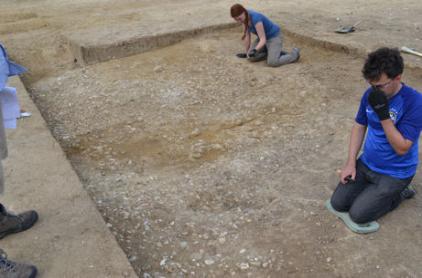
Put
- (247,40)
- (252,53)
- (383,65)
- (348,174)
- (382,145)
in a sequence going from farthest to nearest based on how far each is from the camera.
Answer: (247,40), (252,53), (348,174), (382,145), (383,65)

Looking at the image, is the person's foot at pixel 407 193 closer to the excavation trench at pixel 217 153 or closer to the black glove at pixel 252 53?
the excavation trench at pixel 217 153

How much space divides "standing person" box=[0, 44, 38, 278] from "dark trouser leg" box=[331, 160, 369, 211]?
79.4 inches

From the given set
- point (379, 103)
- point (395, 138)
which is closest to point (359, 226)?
point (395, 138)

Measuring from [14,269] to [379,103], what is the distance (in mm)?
2257

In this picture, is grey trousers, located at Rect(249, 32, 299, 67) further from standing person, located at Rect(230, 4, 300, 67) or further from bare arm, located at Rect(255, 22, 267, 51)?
bare arm, located at Rect(255, 22, 267, 51)

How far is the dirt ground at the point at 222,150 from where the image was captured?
293 cm

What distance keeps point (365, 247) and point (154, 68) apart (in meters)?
4.14

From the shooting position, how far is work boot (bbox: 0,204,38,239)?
274cm

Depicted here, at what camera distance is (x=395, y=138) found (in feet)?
9.07

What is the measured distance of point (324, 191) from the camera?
352 centimetres

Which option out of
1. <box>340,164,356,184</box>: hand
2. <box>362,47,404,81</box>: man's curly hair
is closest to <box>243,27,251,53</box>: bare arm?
<box>340,164,356,184</box>: hand

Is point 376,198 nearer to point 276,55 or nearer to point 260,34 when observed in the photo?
point 276,55

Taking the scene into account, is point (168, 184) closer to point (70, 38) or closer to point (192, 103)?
point (192, 103)

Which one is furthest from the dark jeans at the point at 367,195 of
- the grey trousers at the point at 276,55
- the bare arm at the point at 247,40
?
the bare arm at the point at 247,40
